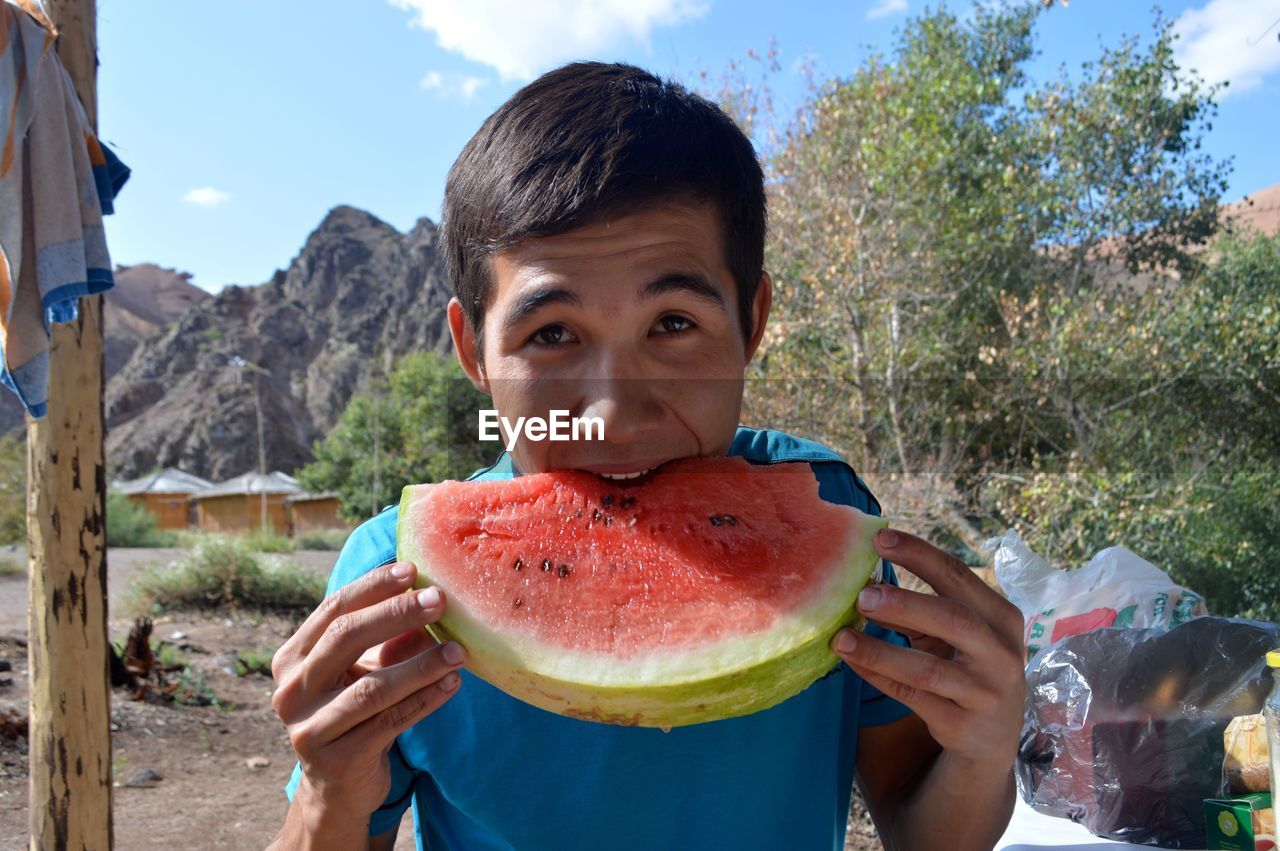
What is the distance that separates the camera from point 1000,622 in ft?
3.62

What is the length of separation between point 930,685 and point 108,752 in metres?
3.66

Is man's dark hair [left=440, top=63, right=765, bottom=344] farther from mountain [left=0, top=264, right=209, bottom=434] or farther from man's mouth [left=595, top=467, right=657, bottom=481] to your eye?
mountain [left=0, top=264, right=209, bottom=434]

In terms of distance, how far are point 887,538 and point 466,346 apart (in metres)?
0.88

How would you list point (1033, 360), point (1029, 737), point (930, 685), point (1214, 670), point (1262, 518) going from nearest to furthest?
1. point (930, 685)
2. point (1214, 670)
3. point (1029, 737)
4. point (1262, 518)
5. point (1033, 360)

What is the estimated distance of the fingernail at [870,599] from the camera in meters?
1.01

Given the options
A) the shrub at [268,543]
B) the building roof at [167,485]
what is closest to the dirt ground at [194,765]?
the shrub at [268,543]

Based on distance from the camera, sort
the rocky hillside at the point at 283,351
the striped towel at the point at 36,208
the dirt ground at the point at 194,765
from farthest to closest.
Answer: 1. the rocky hillside at the point at 283,351
2. the dirt ground at the point at 194,765
3. the striped towel at the point at 36,208

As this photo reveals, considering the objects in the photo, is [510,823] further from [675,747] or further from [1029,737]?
[1029,737]

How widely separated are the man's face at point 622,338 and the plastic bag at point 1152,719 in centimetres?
120

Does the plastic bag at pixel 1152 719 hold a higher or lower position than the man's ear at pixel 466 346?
lower

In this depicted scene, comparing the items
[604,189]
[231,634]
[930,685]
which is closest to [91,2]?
[604,189]

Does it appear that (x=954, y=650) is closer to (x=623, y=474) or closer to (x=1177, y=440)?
(x=623, y=474)

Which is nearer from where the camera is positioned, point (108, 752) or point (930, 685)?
point (930, 685)

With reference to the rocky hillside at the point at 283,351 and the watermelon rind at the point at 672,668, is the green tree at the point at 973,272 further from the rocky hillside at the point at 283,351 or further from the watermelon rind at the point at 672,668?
the rocky hillside at the point at 283,351
